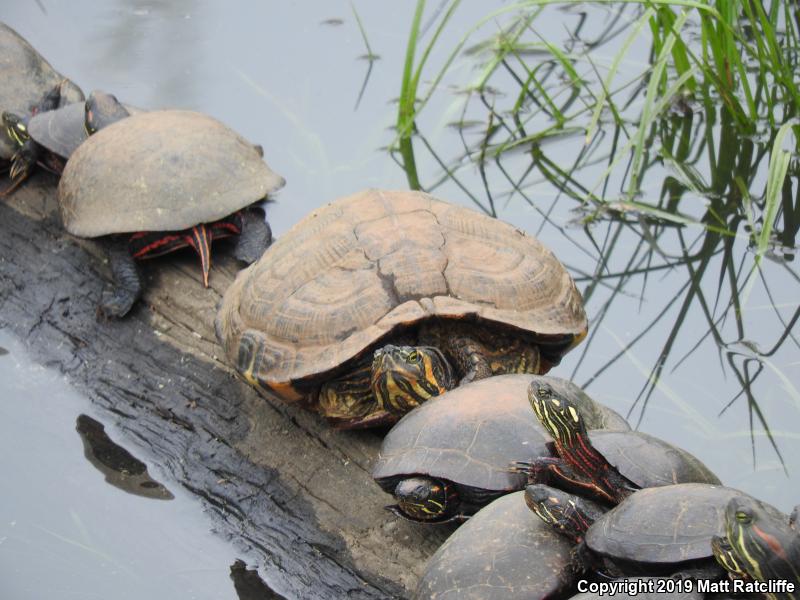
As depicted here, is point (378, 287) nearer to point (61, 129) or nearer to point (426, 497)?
point (426, 497)

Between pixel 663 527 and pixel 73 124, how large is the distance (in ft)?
11.1

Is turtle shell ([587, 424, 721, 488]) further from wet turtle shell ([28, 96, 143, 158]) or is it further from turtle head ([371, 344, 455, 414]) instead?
wet turtle shell ([28, 96, 143, 158])

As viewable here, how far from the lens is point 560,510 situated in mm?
2146

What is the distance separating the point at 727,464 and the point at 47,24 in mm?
5077

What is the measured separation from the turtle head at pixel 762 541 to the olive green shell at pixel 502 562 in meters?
0.44

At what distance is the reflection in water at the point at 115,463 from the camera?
315 centimetres

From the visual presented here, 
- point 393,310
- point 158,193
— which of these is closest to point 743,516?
point 393,310

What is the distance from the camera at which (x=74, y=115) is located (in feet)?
14.9

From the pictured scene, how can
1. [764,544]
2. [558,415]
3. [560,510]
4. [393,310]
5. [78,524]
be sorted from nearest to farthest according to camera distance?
1. [764,544]
2. [560,510]
3. [558,415]
4. [393,310]
5. [78,524]

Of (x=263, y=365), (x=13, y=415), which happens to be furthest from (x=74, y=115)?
(x=263, y=365)

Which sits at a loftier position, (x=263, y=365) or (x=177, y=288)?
(x=263, y=365)

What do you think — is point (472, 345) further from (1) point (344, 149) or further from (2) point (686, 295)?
(1) point (344, 149)

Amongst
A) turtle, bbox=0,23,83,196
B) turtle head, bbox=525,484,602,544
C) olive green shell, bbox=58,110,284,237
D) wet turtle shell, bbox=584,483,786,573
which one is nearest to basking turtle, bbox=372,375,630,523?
turtle head, bbox=525,484,602,544

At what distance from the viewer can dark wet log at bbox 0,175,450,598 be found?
262 centimetres
